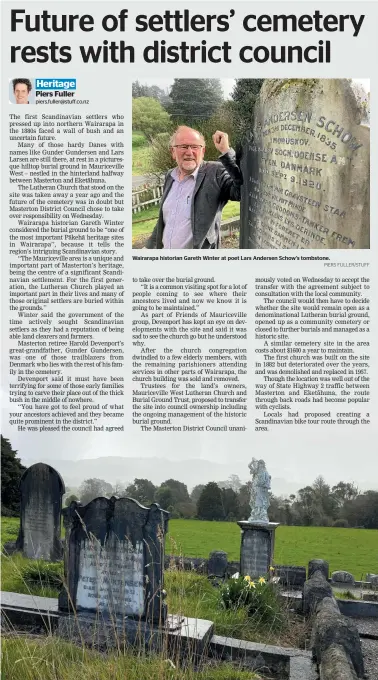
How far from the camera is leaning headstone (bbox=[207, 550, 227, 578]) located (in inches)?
382

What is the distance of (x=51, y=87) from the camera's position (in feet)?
20.1

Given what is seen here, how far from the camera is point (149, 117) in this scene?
6.32m

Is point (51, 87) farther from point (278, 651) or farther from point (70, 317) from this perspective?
point (278, 651)

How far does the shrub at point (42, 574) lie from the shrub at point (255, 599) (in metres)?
1.99

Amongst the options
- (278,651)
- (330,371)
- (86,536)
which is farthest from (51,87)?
(278,651)

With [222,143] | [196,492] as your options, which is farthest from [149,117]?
[196,492]

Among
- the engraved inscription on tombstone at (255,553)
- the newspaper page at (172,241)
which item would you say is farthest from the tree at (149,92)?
the engraved inscription on tombstone at (255,553)

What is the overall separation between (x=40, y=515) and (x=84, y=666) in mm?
5094

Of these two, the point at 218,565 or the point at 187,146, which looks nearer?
the point at 187,146

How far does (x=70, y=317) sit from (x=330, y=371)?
241cm

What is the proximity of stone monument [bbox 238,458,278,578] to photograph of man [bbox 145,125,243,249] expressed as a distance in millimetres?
4120

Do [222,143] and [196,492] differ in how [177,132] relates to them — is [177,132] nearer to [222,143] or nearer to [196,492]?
[222,143]

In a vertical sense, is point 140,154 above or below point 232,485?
above

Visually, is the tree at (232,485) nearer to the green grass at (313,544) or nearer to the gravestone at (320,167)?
the green grass at (313,544)
